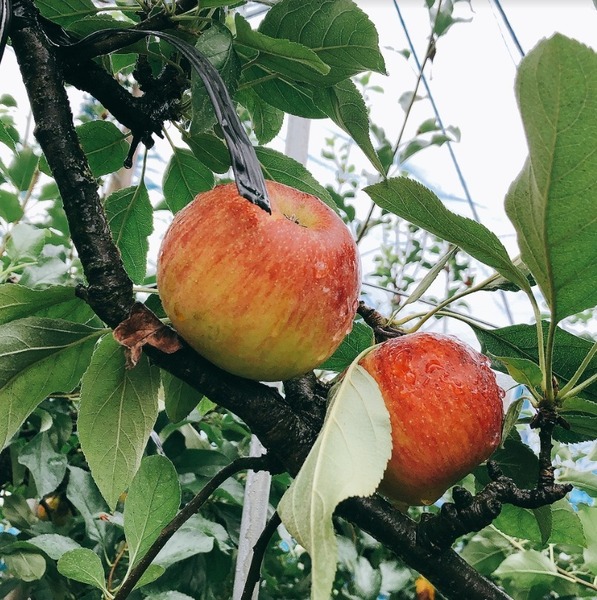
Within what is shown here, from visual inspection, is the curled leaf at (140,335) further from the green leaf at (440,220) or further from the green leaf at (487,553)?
the green leaf at (487,553)

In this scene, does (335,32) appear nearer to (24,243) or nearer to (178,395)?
(178,395)

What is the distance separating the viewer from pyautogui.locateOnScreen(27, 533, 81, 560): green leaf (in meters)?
0.69

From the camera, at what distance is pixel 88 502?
82 centimetres

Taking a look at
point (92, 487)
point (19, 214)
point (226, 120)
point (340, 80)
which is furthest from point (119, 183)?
point (226, 120)

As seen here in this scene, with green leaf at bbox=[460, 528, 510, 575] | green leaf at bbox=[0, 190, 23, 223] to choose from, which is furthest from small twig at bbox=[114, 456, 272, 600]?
green leaf at bbox=[0, 190, 23, 223]

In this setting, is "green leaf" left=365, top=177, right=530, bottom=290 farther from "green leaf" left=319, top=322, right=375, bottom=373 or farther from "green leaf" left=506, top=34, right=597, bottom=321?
"green leaf" left=319, top=322, right=375, bottom=373

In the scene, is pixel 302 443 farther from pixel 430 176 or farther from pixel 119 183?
pixel 430 176

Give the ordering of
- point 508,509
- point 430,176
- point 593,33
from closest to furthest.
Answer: point 508,509 < point 593,33 < point 430,176

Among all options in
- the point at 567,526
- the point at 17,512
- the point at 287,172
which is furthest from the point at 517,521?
the point at 17,512

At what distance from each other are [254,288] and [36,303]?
0.60 ft

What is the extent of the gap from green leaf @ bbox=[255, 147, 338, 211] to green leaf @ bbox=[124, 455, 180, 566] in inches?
10.3

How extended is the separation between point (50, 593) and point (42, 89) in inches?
27.4

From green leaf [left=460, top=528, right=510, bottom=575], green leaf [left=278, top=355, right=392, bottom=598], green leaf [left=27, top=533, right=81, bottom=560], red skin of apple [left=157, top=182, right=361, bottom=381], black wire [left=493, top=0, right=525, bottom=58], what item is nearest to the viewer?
green leaf [left=278, top=355, right=392, bottom=598]

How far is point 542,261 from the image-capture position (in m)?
0.39
